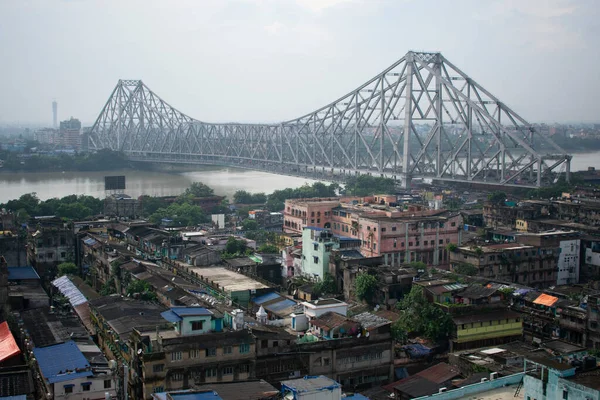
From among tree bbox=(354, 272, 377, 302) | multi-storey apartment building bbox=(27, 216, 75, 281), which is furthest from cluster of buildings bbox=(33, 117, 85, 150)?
tree bbox=(354, 272, 377, 302)

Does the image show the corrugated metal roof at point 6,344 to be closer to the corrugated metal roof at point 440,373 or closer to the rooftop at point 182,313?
the rooftop at point 182,313

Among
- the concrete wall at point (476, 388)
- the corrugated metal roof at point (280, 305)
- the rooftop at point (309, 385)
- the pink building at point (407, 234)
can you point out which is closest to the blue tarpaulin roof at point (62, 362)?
the rooftop at point (309, 385)

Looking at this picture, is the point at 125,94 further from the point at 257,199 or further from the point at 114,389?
the point at 114,389

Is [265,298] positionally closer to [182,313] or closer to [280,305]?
[280,305]

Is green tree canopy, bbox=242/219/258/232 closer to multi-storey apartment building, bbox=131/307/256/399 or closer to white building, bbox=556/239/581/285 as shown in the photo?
white building, bbox=556/239/581/285

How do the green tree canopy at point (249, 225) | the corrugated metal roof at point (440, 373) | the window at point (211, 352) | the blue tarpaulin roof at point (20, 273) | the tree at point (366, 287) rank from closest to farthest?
1. the window at point (211, 352)
2. the corrugated metal roof at point (440, 373)
3. the tree at point (366, 287)
4. the blue tarpaulin roof at point (20, 273)
5. the green tree canopy at point (249, 225)

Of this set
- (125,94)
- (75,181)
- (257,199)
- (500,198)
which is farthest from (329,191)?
(125,94)
